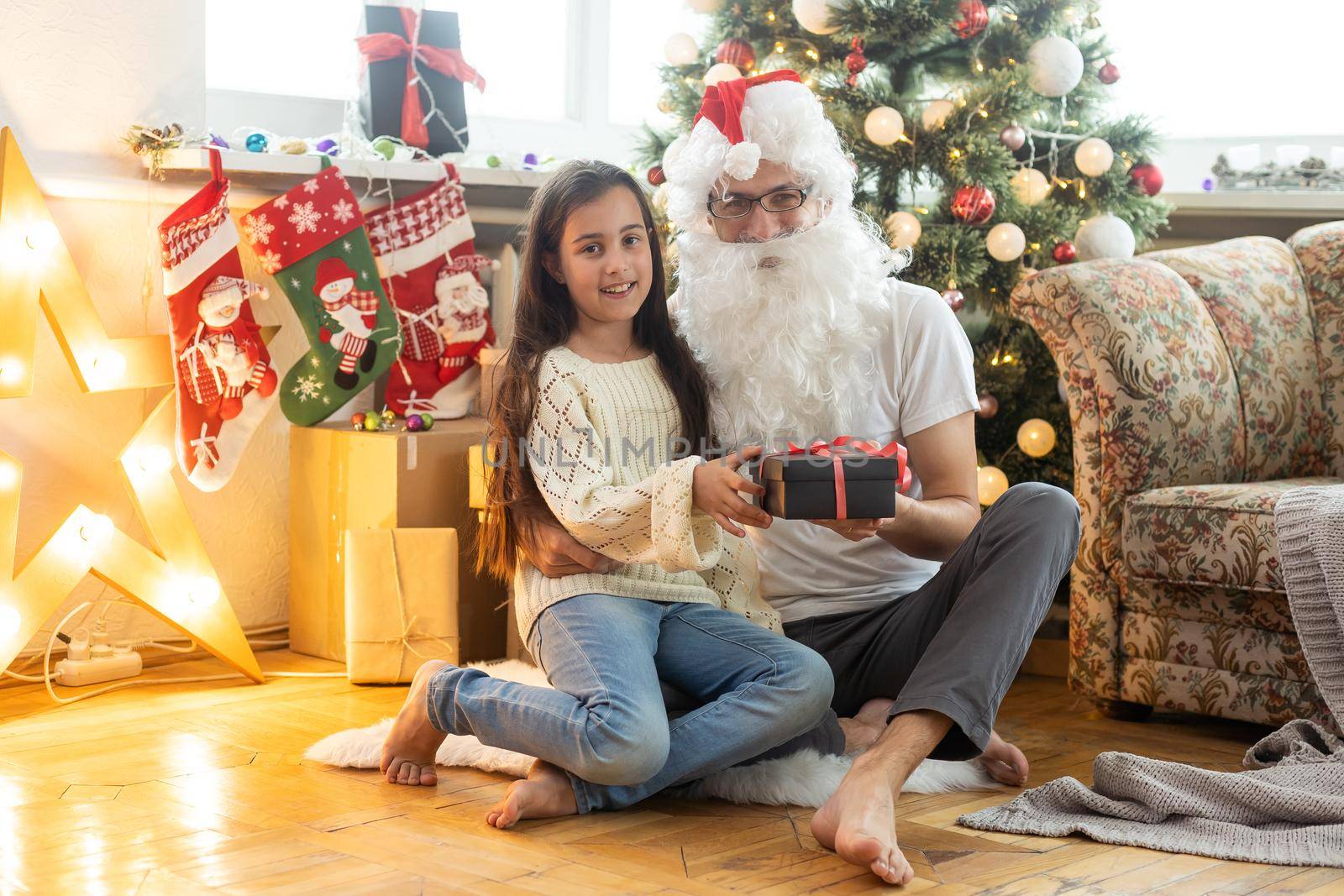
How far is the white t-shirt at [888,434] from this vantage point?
1909 millimetres

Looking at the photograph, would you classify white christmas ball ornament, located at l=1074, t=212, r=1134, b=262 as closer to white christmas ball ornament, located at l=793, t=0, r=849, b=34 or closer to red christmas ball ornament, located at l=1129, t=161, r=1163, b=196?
red christmas ball ornament, located at l=1129, t=161, r=1163, b=196

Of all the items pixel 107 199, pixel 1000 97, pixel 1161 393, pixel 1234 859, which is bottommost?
pixel 1234 859

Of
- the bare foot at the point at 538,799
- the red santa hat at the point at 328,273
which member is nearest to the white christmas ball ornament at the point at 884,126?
the red santa hat at the point at 328,273

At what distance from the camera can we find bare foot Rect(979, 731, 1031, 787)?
6.22ft

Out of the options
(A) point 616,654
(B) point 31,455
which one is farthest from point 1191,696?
(B) point 31,455

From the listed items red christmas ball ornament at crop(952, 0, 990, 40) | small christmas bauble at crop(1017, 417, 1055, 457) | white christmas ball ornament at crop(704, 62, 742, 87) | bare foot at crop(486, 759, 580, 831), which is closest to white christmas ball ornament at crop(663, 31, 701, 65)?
white christmas ball ornament at crop(704, 62, 742, 87)

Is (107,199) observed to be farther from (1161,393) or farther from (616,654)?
(1161,393)

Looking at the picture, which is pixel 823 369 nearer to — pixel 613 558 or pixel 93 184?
pixel 613 558

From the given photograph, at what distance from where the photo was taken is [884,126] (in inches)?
103

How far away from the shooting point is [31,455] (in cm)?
251

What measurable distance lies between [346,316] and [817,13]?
3.50 ft

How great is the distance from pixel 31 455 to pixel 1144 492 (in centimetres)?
194

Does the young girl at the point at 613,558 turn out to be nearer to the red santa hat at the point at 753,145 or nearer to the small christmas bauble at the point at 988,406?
the red santa hat at the point at 753,145

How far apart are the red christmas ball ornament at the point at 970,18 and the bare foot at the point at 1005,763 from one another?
1389 mm
